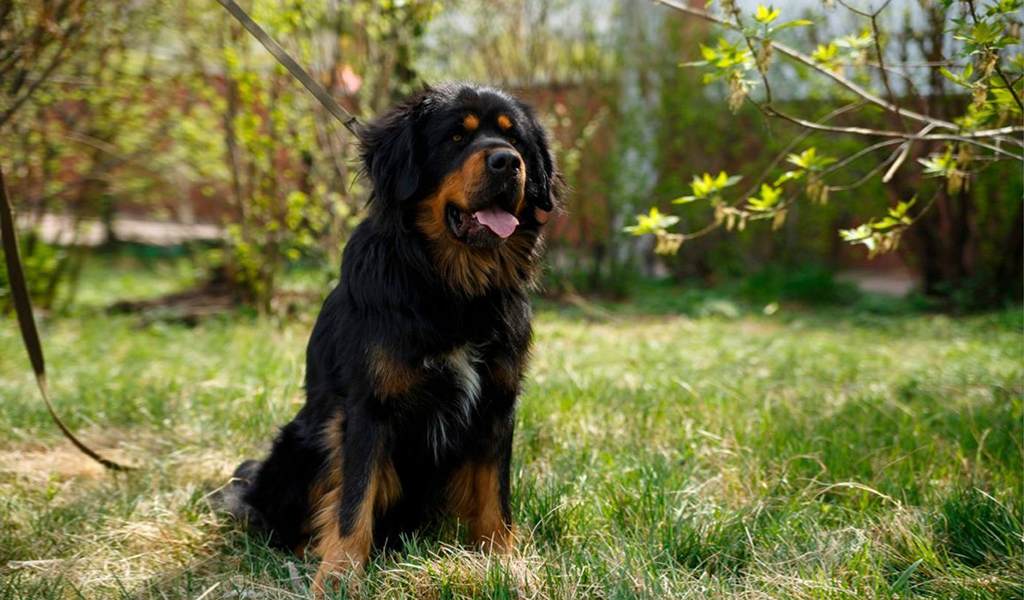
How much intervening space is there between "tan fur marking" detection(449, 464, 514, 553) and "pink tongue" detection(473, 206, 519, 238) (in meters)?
0.80

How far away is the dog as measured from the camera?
279 centimetres

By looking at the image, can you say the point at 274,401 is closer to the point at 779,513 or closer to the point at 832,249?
the point at 779,513

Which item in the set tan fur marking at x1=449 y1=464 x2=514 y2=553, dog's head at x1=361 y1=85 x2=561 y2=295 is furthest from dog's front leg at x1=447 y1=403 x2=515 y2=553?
dog's head at x1=361 y1=85 x2=561 y2=295

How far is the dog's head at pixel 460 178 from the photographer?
288cm

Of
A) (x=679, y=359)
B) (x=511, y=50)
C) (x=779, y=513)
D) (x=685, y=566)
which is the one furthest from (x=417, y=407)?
(x=511, y=50)

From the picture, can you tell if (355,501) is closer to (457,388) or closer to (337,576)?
(337,576)

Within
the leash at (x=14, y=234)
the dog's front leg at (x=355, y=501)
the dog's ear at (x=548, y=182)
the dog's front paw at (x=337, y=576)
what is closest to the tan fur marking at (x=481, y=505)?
the dog's front leg at (x=355, y=501)

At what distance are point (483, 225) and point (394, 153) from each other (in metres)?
0.41

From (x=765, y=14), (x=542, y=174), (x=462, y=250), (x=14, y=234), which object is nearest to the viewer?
(x=462, y=250)

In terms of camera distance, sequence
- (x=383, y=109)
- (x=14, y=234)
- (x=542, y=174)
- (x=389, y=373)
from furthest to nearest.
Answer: (x=383, y=109), (x=14, y=234), (x=542, y=174), (x=389, y=373)

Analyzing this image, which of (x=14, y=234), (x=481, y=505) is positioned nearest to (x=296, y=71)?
(x=14, y=234)

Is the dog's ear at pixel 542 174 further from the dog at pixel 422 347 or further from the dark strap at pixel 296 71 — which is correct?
the dark strap at pixel 296 71

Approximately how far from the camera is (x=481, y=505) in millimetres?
2980

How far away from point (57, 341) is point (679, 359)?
15.6 ft
